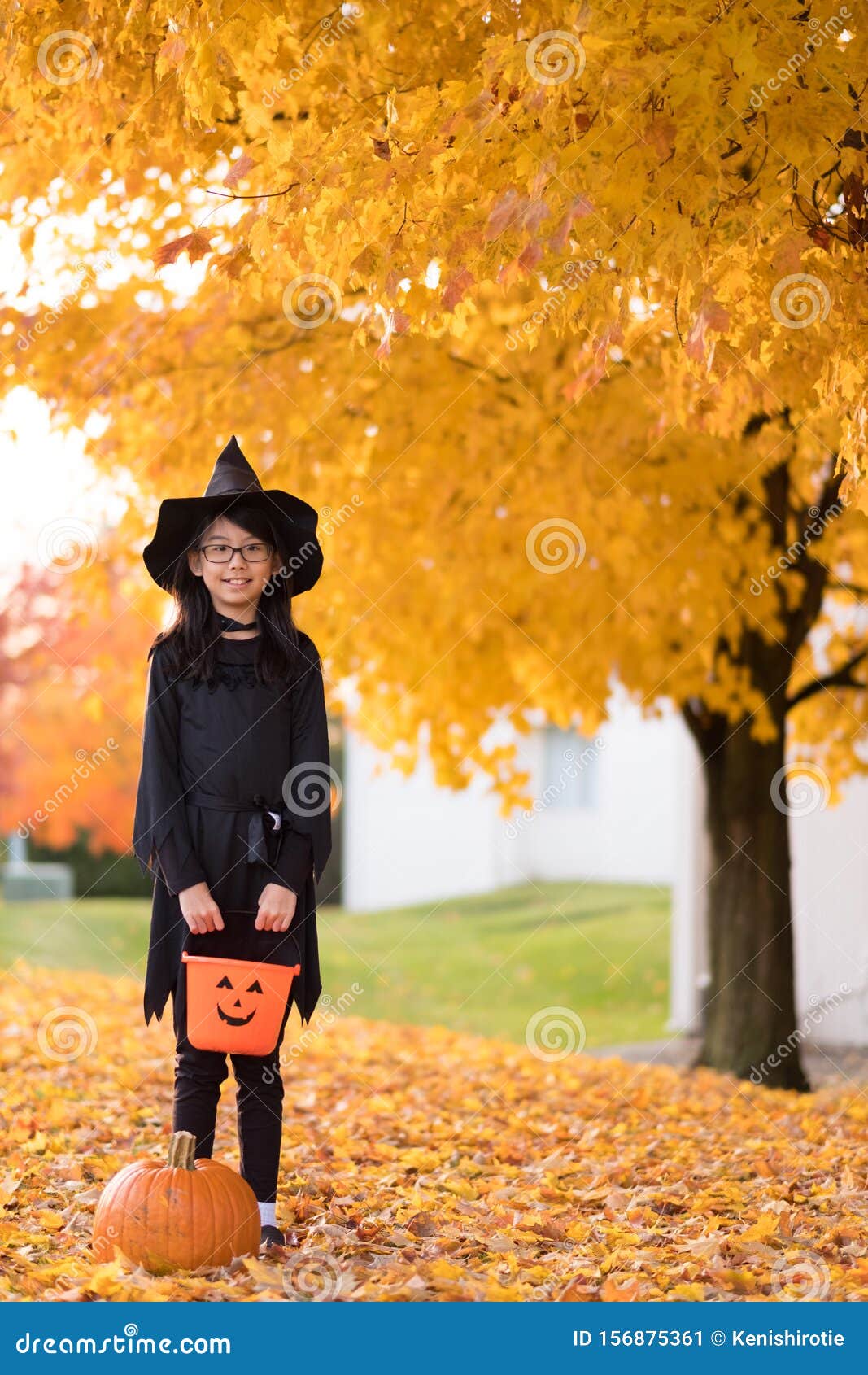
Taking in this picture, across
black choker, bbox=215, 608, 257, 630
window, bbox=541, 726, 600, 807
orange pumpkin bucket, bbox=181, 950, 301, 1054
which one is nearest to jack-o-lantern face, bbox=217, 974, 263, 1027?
orange pumpkin bucket, bbox=181, 950, 301, 1054

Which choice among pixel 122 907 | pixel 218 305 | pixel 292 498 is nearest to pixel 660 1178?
pixel 292 498

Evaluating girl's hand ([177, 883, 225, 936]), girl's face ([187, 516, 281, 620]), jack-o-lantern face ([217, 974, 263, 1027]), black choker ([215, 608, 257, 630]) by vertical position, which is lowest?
jack-o-lantern face ([217, 974, 263, 1027])

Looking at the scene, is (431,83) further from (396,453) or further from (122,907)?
(122,907)

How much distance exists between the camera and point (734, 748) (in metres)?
8.94

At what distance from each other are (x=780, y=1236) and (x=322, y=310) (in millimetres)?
4498

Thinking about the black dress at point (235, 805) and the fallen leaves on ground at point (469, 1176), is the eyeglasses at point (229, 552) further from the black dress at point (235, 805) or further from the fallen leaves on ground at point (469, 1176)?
the fallen leaves on ground at point (469, 1176)

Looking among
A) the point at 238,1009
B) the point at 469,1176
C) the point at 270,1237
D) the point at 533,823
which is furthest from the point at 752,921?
the point at 533,823

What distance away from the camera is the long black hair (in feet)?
13.0

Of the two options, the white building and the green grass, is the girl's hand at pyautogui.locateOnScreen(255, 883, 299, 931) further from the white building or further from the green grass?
the white building

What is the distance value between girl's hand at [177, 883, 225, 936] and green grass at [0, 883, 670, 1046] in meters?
11.4

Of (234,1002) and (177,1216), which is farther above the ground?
(234,1002)

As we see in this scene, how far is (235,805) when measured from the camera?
3900 mm

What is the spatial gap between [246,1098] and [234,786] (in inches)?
35.6

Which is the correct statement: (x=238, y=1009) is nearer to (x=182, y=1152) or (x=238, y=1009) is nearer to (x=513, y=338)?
(x=182, y=1152)
